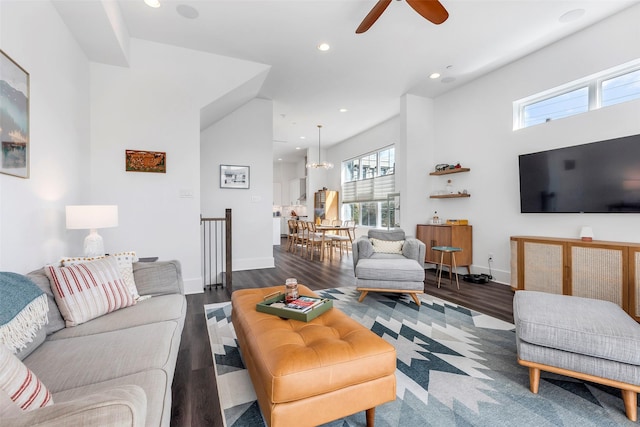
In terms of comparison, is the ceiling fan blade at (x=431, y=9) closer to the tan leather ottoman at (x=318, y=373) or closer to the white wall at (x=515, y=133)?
the white wall at (x=515, y=133)

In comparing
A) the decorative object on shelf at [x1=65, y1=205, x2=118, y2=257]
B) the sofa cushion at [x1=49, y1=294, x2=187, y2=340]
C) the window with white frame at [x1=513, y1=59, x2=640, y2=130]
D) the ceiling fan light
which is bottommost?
the sofa cushion at [x1=49, y1=294, x2=187, y2=340]

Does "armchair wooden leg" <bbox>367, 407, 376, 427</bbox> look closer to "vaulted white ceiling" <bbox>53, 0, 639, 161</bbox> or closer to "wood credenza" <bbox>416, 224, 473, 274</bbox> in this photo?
"vaulted white ceiling" <bbox>53, 0, 639, 161</bbox>

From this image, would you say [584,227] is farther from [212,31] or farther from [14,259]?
[14,259]

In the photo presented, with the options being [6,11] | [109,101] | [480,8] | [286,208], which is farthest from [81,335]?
[286,208]

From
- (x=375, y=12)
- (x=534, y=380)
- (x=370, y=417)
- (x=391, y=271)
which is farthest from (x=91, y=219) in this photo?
(x=534, y=380)

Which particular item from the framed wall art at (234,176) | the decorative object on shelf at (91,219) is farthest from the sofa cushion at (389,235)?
the decorative object on shelf at (91,219)

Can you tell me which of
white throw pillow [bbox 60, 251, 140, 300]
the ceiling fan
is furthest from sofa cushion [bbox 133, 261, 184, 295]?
the ceiling fan

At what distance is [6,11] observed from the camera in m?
1.75

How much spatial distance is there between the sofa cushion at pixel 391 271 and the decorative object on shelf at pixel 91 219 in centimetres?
250

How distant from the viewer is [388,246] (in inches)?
152

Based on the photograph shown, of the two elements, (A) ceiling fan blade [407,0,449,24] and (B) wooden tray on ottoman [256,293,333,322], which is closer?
(B) wooden tray on ottoman [256,293,333,322]

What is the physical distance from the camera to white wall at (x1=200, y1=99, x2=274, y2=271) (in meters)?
4.97

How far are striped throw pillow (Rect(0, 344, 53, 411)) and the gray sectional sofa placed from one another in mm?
99

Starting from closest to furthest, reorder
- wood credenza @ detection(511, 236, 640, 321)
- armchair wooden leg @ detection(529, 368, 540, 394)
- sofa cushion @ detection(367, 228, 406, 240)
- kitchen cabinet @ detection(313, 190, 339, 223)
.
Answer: armchair wooden leg @ detection(529, 368, 540, 394) < wood credenza @ detection(511, 236, 640, 321) < sofa cushion @ detection(367, 228, 406, 240) < kitchen cabinet @ detection(313, 190, 339, 223)
